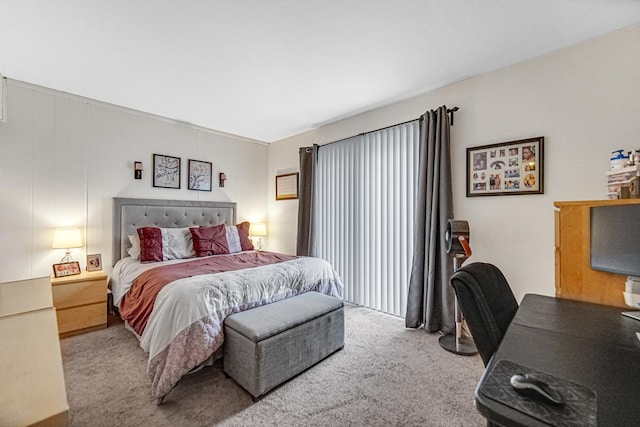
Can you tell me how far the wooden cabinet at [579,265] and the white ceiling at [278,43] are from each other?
132 cm

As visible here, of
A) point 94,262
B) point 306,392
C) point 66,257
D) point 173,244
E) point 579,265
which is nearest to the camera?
point 579,265

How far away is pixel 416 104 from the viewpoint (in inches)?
116

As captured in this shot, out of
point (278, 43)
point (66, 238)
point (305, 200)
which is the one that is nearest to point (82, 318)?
point (66, 238)

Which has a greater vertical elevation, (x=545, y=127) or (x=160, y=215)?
(x=545, y=127)

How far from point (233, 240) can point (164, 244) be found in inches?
33.8

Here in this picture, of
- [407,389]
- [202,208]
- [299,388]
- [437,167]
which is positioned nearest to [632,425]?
[407,389]

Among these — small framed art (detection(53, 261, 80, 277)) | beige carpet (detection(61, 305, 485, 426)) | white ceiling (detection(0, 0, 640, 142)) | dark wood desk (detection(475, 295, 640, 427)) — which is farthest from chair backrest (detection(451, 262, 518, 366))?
small framed art (detection(53, 261, 80, 277))

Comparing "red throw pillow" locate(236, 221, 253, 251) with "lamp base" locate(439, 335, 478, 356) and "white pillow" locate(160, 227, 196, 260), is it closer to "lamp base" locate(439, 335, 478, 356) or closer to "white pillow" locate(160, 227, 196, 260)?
"white pillow" locate(160, 227, 196, 260)

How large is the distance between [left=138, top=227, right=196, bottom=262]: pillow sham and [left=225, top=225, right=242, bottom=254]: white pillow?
47 cm

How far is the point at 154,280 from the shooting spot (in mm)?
2230

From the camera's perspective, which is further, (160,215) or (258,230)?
(258,230)

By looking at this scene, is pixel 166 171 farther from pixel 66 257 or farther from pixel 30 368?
pixel 30 368

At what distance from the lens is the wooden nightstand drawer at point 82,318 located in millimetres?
2547

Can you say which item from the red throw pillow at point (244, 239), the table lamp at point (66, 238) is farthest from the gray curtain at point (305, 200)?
the table lamp at point (66, 238)
